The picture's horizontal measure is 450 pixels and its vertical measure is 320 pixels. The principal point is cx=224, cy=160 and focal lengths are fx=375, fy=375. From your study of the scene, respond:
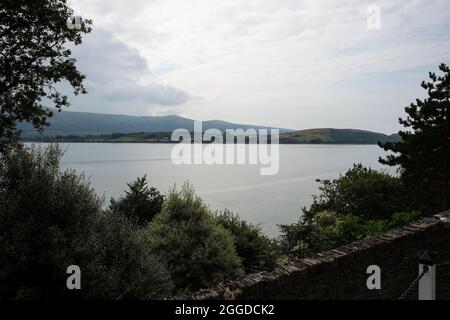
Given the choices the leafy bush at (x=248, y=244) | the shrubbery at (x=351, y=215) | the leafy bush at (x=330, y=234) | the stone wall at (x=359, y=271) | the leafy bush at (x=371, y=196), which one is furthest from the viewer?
the leafy bush at (x=371, y=196)

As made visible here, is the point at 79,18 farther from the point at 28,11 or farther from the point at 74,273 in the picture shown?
the point at 74,273

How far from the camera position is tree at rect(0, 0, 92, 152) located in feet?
44.3

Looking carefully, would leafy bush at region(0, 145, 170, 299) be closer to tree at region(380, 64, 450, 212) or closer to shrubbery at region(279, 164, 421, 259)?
shrubbery at region(279, 164, 421, 259)

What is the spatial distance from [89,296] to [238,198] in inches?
2816

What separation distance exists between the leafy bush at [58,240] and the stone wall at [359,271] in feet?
14.7

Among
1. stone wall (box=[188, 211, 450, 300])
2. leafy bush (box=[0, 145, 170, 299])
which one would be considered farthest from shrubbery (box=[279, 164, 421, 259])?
leafy bush (box=[0, 145, 170, 299])

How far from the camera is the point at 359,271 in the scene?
9555 mm

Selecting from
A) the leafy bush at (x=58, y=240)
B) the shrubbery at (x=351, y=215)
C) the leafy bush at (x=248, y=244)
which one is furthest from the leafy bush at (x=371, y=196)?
the leafy bush at (x=58, y=240)

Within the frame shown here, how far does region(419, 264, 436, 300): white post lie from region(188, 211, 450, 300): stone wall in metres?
0.82

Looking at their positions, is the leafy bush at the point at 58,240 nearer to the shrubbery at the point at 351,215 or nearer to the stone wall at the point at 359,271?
the stone wall at the point at 359,271

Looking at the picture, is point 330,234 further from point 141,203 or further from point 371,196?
point 141,203

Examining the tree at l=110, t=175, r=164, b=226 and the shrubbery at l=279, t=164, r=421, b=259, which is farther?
the tree at l=110, t=175, r=164, b=226

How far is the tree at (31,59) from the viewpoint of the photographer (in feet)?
44.3
